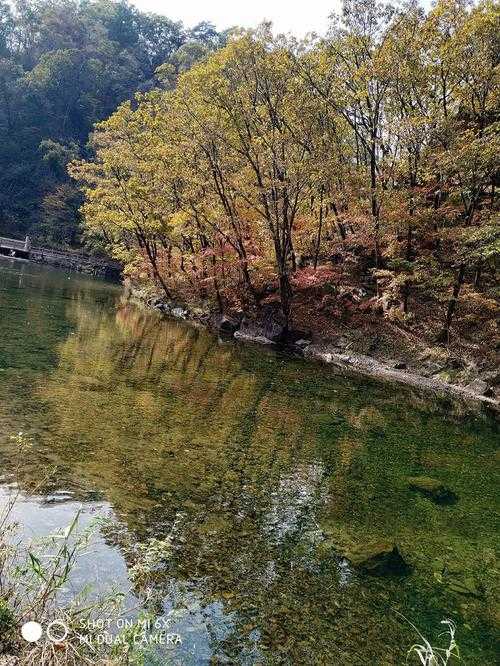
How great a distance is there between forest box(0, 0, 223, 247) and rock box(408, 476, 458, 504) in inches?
2614

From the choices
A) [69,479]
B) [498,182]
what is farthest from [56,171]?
[69,479]

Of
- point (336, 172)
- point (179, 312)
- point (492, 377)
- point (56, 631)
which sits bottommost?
point (179, 312)

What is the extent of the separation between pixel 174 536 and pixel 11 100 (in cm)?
9022

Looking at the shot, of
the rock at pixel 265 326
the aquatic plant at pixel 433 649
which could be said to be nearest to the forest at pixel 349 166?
the rock at pixel 265 326

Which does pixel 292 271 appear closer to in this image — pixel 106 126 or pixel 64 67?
pixel 106 126

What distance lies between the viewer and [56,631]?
146 inches

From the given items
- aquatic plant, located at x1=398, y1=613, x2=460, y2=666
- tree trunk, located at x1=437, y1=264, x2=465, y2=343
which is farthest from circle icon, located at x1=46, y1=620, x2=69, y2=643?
tree trunk, located at x1=437, y1=264, x2=465, y2=343

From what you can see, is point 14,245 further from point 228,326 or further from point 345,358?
point 345,358

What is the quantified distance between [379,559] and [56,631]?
4.12 metres

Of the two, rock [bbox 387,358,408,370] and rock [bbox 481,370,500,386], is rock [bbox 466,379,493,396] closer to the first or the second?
rock [bbox 481,370,500,386]

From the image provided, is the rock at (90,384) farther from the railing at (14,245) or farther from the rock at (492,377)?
the railing at (14,245)

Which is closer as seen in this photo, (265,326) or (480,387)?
(480,387)

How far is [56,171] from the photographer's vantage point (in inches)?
3017

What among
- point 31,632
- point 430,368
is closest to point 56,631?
point 31,632
